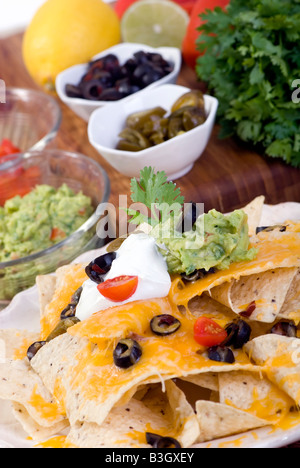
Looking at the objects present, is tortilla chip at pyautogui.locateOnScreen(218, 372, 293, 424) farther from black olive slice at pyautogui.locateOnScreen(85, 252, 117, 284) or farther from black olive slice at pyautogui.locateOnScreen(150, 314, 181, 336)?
black olive slice at pyautogui.locateOnScreen(85, 252, 117, 284)

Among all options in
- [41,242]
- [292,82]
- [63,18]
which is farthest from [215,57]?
[41,242]

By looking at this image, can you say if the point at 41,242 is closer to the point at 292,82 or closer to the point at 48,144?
the point at 48,144

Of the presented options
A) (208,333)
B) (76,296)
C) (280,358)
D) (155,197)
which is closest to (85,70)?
(155,197)

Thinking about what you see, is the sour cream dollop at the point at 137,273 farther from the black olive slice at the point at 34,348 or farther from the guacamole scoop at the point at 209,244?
the black olive slice at the point at 34,348

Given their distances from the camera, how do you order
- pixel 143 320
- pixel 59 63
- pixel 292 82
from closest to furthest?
pixel 143 320
pixel 292 82
pixel 59 63

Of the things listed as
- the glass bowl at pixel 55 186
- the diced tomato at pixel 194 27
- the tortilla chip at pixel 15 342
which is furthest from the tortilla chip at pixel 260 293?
the diced tomato at pixel 194 27

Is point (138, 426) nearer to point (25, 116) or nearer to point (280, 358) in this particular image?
point (280, 358)
